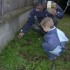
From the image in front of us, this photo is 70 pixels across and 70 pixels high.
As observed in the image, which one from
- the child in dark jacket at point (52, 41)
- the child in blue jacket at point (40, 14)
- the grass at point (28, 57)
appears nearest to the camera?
the grass at point (28, 57)

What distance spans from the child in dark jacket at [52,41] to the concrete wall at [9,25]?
0.63 meters

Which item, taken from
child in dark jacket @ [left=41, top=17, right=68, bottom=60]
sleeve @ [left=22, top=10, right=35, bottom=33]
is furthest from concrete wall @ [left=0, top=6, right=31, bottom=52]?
child in dark jacket @ [left=41, top=17, right=68, bottom=60]

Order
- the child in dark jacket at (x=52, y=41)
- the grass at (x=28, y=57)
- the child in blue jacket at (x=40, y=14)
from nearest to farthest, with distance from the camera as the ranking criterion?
the grass at (x=28, y=57)
the child in dark jacket at (x=52, y=41)
the child in blue jacket at (x=40, y=14)

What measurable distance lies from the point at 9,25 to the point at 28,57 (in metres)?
0.76

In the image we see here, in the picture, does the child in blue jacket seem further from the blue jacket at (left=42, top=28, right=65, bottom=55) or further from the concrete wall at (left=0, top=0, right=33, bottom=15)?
the blue jacket at (left=42, top=28, right=65, bottom=55)

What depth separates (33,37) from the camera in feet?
17.2

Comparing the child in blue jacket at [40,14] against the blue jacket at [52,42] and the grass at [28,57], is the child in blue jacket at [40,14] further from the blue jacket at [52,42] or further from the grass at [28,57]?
the blue jacket at [52,42]

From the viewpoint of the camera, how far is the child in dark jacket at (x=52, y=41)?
434cm

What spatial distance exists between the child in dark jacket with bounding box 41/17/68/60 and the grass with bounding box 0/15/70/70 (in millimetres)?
99

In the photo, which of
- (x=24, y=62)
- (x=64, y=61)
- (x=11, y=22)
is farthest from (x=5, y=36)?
(x=64, y=61)

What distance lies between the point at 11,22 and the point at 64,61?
128cm

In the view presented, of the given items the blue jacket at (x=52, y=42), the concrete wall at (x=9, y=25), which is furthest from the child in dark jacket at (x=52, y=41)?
the concrete wall at (x=9, y=25)

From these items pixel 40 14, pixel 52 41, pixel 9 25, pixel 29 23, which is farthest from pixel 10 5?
pixel 52 41

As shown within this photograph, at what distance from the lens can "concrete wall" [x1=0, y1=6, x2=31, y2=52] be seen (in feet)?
14.4
